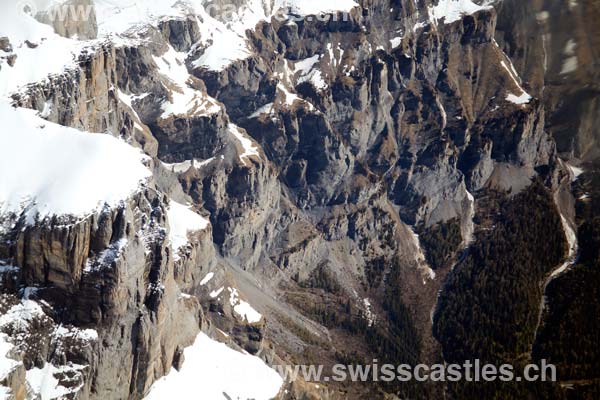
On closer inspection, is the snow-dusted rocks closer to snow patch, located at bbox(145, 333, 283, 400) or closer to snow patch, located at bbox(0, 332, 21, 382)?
snow patch, located at bbox(0, 332, 21, 382)

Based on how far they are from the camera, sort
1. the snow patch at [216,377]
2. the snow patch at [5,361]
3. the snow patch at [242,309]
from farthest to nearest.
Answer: the snow patch at [242,309] → the snow patch at [216,377] → the snow patch at [5,361]

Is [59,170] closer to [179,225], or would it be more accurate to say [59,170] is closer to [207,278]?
[179,225]

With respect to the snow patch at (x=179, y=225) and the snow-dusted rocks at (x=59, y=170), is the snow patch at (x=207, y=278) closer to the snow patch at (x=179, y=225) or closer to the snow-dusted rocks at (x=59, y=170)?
the snow patch at (x=179, y=225)

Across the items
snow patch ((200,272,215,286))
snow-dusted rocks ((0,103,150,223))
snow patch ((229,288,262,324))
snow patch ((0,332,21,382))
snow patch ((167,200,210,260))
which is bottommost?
snow patch ((229,288,262,324))

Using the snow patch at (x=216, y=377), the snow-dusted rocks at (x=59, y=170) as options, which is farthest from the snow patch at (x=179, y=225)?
the snow-dusted rocks at (x=59, y=170)

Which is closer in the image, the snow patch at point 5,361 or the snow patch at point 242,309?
the snow patch at point 5,361

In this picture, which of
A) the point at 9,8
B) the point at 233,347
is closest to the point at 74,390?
the point at 233,347

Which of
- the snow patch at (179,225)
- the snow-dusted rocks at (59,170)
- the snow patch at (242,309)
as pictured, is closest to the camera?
the snow-dusted rocks at (59,170)

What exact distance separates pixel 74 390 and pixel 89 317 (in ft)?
37.7

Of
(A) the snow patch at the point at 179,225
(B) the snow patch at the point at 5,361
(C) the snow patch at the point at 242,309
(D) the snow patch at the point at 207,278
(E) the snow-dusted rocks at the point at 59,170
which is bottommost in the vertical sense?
(C) the snow patch at the point at 242,309

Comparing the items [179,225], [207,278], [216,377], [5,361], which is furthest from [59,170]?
[207,278]

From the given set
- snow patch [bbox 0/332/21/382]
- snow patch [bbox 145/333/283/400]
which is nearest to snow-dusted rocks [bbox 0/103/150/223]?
snow patch [bbox 0/332/21/382]

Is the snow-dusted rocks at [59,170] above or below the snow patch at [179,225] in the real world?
above

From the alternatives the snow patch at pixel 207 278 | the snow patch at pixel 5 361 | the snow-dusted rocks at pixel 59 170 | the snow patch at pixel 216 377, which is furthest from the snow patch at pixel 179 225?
the snow patch at pixel 5 361
